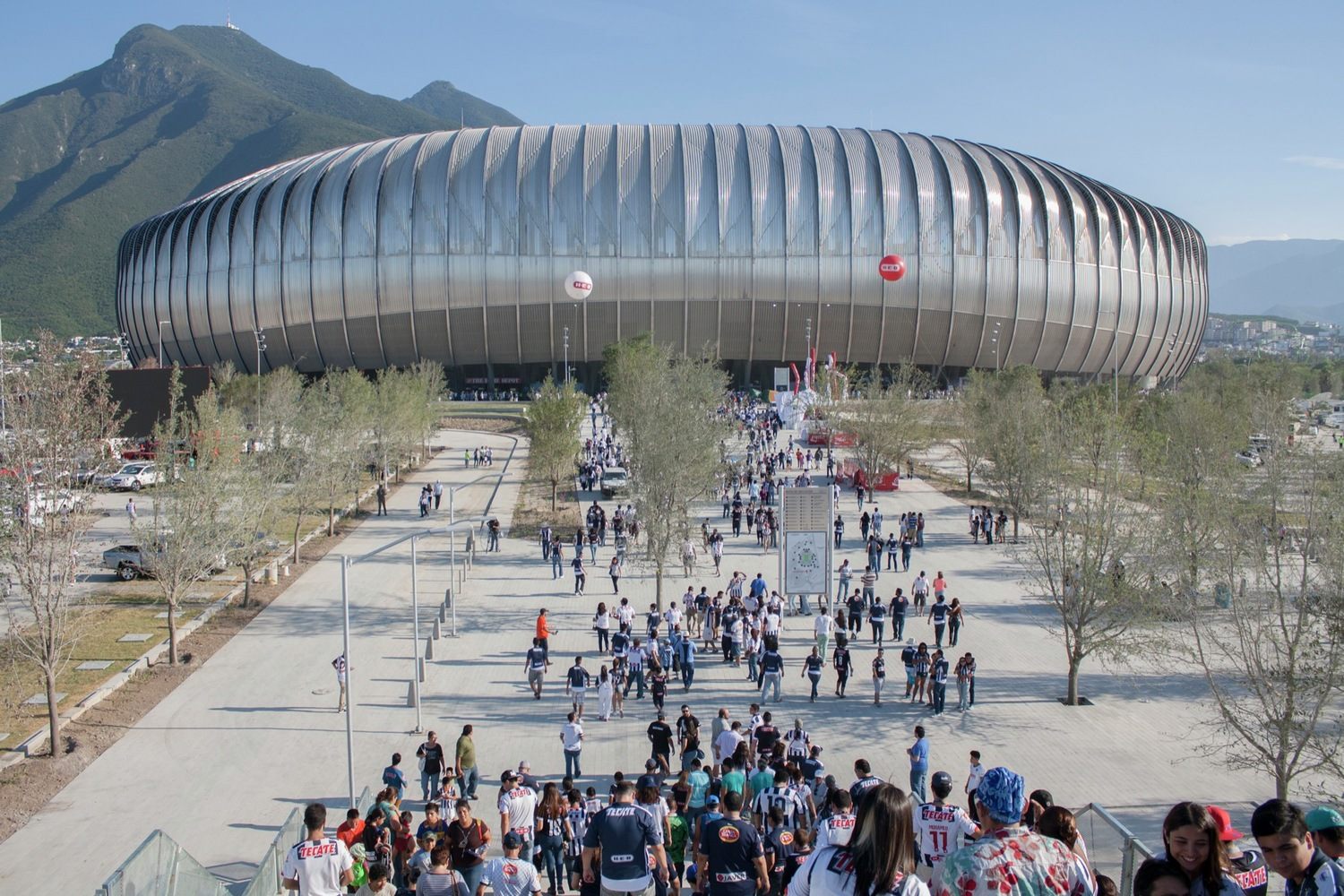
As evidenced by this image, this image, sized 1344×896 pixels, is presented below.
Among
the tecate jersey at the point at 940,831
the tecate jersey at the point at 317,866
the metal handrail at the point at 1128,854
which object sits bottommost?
the tecate jersey at the point at 317,866

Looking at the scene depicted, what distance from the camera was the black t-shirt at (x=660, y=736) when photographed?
51.2ft

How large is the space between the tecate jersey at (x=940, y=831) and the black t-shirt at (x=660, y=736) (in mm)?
7856

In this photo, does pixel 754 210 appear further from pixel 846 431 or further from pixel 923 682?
pixel 923 682

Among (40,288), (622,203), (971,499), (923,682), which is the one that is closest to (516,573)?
(923,682)

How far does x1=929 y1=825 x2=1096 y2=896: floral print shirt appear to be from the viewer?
498cm

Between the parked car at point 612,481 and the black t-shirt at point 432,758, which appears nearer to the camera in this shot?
the black t-shirt at point 432,758

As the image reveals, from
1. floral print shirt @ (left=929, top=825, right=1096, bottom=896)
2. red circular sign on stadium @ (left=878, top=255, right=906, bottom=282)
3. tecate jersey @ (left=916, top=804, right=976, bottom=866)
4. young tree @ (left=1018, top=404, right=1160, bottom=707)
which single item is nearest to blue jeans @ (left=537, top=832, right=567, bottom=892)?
tecate jersey @ (left=916, top=804, right=976, bottom=866)

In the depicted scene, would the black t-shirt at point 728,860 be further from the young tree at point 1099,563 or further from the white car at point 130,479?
the white car at point 130,479

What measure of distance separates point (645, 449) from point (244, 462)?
11231 millimetres

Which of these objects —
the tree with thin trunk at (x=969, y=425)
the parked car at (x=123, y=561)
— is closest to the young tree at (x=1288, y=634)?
the tree with thin trunk at (x=969, y=425)

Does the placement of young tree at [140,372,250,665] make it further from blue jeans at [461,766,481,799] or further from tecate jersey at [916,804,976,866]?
tecate jersey at [916,804,976,866]

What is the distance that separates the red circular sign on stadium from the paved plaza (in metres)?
61.8

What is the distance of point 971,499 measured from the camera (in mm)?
46438

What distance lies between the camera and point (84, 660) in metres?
23.0
